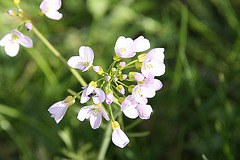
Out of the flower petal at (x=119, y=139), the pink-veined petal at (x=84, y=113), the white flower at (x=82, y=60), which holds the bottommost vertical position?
the flower petal at (x=119, y=139)

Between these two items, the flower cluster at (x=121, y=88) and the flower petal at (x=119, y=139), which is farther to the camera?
the flower petal at (x=119, y=139)

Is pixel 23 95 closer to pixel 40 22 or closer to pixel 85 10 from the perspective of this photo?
pixel 40 22

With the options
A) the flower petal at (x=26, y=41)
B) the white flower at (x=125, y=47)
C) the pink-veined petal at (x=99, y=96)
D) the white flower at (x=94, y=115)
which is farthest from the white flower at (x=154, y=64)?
the flower petal at (x=26, y=41)

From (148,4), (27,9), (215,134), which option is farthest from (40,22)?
(215,134)

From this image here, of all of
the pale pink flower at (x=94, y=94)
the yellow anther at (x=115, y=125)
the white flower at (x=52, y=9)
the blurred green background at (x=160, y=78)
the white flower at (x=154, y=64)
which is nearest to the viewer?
the pale pink flower at (x=94, y=94)

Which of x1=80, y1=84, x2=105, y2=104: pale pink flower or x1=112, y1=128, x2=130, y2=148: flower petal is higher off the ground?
x1=80, y1=84, x2=105, y2=104: pale pink flower

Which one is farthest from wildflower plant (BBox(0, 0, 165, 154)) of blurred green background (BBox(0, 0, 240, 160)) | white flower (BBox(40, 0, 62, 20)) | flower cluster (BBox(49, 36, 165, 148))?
blurred green background (BBox(0, 0, 240, 160))

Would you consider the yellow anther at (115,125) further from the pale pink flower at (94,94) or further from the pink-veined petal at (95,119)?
the pale pink flower at (94,94)

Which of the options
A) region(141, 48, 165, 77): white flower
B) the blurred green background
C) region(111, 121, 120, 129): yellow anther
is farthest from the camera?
the blurred green background

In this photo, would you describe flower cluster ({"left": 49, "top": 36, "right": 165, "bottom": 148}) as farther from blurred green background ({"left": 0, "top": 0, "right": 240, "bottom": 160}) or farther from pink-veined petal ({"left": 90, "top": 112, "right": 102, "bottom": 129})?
blurred green background ({"left": 0, "top": 0, "right": 240, "bottom": 160})

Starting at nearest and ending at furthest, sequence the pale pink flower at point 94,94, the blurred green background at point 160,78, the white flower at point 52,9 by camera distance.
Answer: the pale pink flower at point 94,94
the white flower at point 52,9
the blurred green background at point 160,78

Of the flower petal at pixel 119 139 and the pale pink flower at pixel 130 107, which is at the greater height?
the pale pink flower at pixel 130 107
